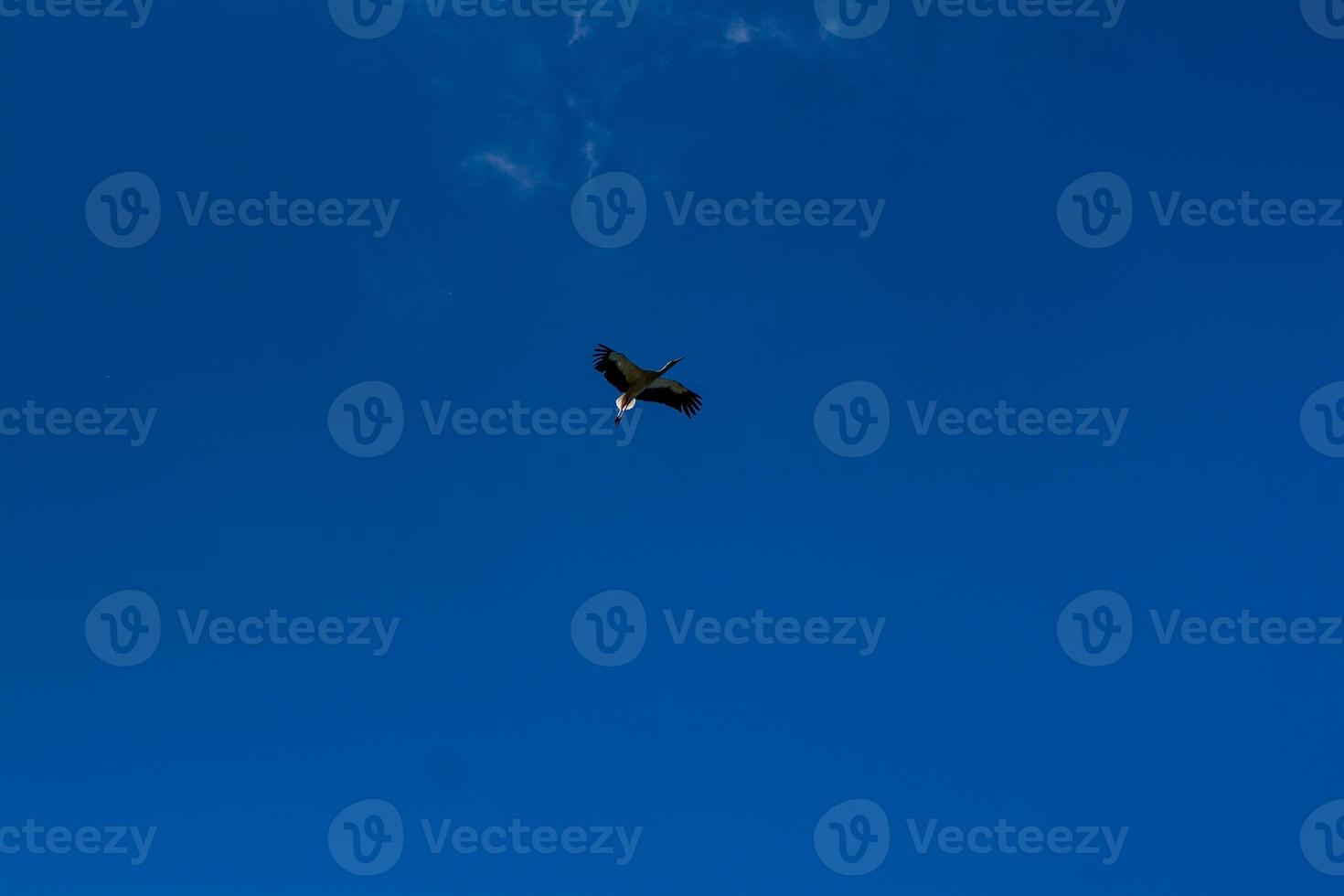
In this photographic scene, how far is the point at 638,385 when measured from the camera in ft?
174

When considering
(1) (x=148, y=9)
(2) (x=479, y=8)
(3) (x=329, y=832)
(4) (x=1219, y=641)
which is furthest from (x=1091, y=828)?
(1) (x=148, y=9)

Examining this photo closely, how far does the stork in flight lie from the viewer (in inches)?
A: 2052

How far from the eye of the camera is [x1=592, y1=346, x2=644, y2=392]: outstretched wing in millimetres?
52000

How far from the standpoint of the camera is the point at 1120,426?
55.6 metres

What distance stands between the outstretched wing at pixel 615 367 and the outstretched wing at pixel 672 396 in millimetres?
1196

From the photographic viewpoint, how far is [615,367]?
5225cm

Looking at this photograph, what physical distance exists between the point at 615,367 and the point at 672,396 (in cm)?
259

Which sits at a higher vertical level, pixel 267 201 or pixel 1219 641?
pixel 267 201

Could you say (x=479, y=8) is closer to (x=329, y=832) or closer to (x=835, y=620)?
(x=835, y=620)

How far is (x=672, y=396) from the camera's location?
177 feet

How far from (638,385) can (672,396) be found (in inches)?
57.5

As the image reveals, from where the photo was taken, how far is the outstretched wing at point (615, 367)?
52.0 metres

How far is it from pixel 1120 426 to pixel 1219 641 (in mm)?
8031

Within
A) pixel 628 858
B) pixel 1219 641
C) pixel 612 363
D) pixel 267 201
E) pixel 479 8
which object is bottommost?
pixel 628 858
